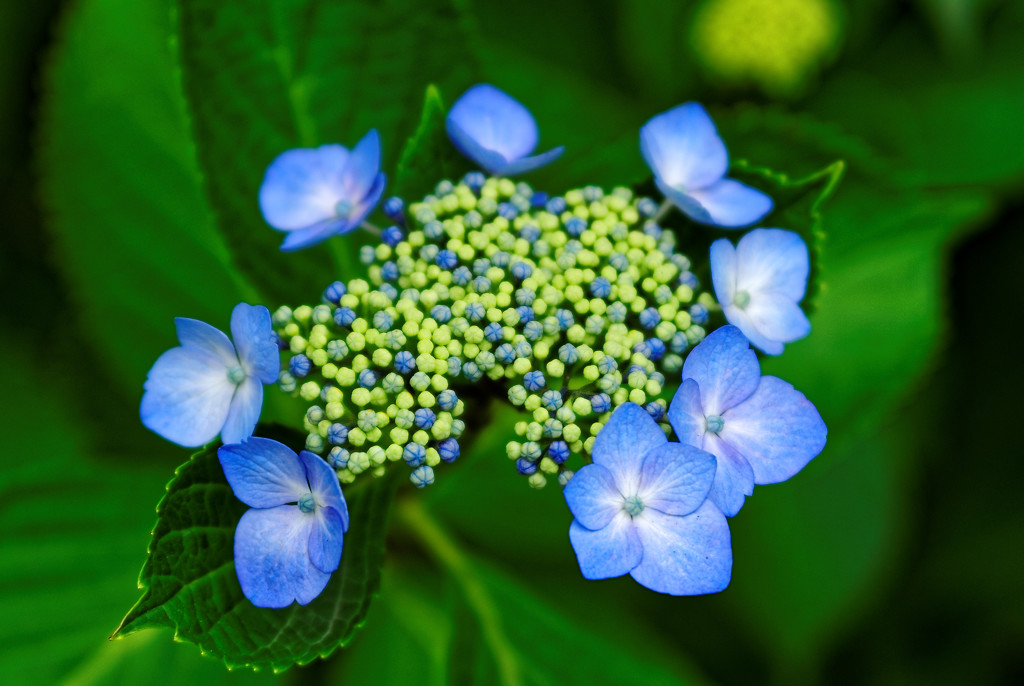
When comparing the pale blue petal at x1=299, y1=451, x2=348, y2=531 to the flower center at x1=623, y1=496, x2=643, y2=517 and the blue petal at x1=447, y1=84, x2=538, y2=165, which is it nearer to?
the flower center at x1=623, y1=496, x2=643, y2=517

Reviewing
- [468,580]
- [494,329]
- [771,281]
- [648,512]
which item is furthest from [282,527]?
[771,281]

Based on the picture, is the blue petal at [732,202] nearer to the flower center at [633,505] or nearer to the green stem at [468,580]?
the flower center at [633,505]

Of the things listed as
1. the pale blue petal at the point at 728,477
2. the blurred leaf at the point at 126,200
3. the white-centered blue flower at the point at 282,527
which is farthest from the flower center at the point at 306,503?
the blurred leaf at the point at 126,200

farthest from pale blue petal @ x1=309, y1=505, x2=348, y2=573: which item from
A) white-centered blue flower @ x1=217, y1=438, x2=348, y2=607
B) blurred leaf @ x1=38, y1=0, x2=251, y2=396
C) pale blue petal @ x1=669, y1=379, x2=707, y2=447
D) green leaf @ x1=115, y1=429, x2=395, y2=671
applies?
blurred leaf @ x1=38, y1=0, x2=251, y2=396

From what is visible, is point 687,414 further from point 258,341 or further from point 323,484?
point 258,341

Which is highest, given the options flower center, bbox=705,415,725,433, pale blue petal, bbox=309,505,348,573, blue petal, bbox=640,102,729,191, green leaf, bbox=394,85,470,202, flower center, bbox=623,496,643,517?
blue petal, bbox=640,102,729,191

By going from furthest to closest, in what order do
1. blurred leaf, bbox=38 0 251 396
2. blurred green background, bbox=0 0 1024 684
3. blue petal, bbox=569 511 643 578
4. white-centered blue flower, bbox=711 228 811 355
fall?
blurred leaf, bbox=38 0 251 396 < blurred green background, bbox=0 0 1024 684 < white-centered blue flower, bbox=711 228 811 355 < blue petal, bbox=569 511 643 578
